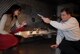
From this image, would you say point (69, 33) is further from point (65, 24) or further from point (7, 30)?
point (7, 30)

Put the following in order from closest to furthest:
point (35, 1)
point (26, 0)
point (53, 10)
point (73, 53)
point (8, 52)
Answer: point (73, 53)
point (8, 52)
point (26, 0)
point (35, 1)
point (53, 10)

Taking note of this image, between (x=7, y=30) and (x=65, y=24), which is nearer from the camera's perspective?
(x=65, y=24)

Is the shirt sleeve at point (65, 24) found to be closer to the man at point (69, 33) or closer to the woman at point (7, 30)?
the man at point (69, 33)

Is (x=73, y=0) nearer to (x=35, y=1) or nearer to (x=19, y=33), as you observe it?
(x=35, y=1)

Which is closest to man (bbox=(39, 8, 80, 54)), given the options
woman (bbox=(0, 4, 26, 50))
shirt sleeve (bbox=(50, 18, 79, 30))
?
shirt sleeve (bbox=(50, 18, 79, 30))

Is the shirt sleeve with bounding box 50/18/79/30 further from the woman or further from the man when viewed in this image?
the woman

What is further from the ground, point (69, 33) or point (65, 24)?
point (65, 24)

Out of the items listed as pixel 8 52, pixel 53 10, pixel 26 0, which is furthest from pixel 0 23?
pixel 53 10

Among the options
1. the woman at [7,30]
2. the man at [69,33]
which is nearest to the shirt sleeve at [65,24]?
the man at [69,33]

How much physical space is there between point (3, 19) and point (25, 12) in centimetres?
230

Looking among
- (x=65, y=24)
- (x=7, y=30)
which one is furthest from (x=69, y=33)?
(x=7, y=30)

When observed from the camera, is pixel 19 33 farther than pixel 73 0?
No

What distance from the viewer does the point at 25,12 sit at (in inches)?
194

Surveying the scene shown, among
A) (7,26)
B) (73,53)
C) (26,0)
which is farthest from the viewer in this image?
(26,0)
